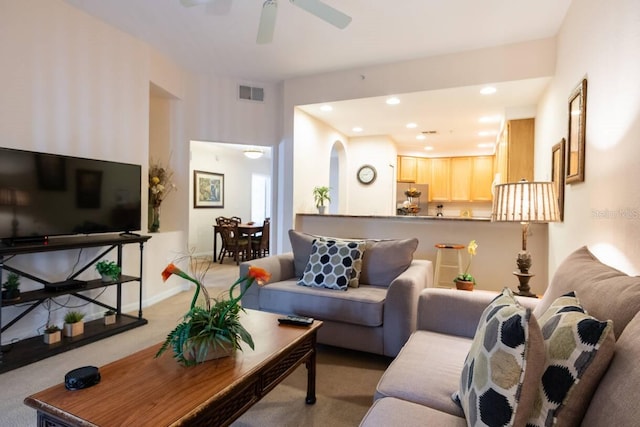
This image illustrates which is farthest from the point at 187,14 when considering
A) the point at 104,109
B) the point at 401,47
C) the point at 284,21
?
the point at 401,47

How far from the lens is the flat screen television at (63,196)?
2.45 metres

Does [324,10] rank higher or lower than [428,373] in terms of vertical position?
higher

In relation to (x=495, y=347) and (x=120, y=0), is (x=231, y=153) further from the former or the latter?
(x=495, y=347)

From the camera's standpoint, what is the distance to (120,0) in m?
2.88

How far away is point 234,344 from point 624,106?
2.14 m

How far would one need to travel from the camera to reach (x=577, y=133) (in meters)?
2.31

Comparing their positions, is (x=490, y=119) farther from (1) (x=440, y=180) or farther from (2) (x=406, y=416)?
(2) (x=406, y=416)

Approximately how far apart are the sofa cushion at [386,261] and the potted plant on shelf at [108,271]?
7.44ft

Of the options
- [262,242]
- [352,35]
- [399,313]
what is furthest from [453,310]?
[262,242]

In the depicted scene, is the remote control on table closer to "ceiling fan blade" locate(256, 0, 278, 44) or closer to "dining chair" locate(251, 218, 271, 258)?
"ceiling fan blade" locate(256, 0, 278, 44)

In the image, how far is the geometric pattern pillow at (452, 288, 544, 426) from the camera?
89cm

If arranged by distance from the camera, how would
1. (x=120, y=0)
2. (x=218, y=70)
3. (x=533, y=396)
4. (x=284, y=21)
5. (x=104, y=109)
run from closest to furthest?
(x=533, y=396) → (x=120, y=0) → (x=284, y=21) → (x=104, y=109) → (x=218, y=70)

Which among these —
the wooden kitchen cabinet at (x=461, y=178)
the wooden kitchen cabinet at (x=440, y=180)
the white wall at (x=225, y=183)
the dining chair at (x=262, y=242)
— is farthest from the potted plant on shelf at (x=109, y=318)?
the wooden kitchen cabinet at (x=461, y=178)

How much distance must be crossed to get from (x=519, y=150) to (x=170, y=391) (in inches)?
175
